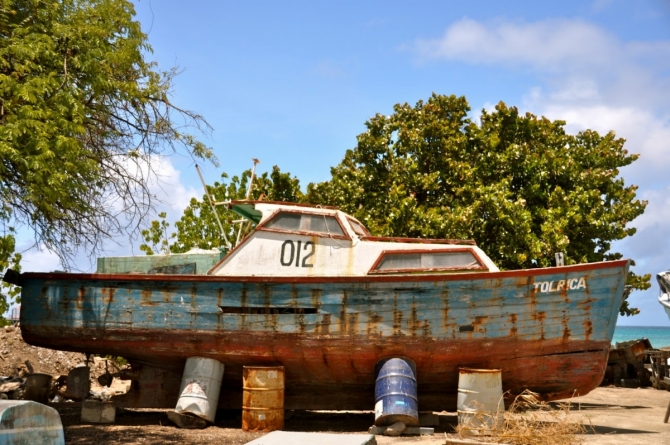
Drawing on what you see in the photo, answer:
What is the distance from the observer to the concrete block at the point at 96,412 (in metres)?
12.1

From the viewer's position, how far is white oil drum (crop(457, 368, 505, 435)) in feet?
35.8

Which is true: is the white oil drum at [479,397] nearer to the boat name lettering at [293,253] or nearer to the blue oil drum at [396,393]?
the blue oil drum at [396,393]

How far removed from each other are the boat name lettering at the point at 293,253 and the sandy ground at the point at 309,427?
9.64ft

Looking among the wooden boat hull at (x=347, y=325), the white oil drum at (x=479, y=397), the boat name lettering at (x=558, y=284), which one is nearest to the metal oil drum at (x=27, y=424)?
the wooden boat hull at (x=347, y=325)

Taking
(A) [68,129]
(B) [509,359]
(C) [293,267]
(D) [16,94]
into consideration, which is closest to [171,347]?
(C) [293,267]

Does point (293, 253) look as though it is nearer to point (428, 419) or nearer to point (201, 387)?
point (201, 387)

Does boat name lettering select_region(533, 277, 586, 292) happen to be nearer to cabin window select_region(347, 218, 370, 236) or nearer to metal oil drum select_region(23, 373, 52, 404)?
cabin window select_region(347, 218, 370, 236)

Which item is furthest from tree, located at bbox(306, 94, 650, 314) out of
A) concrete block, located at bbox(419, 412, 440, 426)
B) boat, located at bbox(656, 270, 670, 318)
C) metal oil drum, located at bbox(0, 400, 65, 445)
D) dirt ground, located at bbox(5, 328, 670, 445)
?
metal oil drum, located at bbox(0, 400, 65, 445)

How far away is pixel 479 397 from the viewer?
1120cm

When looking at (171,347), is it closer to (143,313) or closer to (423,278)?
(143,313)

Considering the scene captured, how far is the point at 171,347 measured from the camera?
1240 cm

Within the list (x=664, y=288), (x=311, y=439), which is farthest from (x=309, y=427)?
(x=664, y=288)

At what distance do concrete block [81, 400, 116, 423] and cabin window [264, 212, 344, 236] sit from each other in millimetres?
4374

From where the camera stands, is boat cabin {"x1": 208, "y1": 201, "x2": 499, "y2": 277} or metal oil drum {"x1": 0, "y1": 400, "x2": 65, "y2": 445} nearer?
metal oil drum {"x1": 0, "y1": 400, "x2": 65, "y2": 445}
